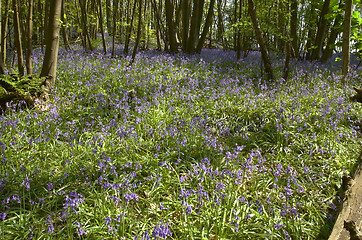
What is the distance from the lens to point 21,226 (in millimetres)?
2559

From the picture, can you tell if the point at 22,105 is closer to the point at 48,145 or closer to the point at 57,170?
the point at 48,145

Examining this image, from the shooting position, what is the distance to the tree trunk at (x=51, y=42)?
5.34 meters

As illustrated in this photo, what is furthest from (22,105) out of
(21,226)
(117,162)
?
(21,226)

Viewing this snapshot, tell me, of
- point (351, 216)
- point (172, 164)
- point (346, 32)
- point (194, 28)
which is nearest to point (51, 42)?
point (172, 164)

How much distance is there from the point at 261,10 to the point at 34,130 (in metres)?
8.43

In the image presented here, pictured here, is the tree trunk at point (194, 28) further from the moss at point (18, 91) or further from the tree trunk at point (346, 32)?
the moss at point (18, 91)

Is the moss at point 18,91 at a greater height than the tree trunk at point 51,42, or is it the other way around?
the tree trunk at point 51,42

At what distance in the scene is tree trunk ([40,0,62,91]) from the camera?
5.34 meters

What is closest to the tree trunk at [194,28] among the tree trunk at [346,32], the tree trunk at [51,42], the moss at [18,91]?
the tree trunk at [346,32]

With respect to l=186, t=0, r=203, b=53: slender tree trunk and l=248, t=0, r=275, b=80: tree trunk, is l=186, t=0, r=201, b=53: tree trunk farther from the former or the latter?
l=248, t=0, r=275, b=80: tree trunk

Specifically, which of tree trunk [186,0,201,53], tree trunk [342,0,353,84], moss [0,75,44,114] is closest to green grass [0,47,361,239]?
moss [0,75,44,114]

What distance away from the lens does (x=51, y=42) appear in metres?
5.52

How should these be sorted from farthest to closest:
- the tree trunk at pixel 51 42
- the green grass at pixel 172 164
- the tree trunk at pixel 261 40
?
1. the tree trunk at pixel 261 40
2. the tree trunk at pixel 51 42
3. the green grass at pixel 172 164

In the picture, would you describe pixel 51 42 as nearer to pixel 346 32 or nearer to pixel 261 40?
pixel 261 40
